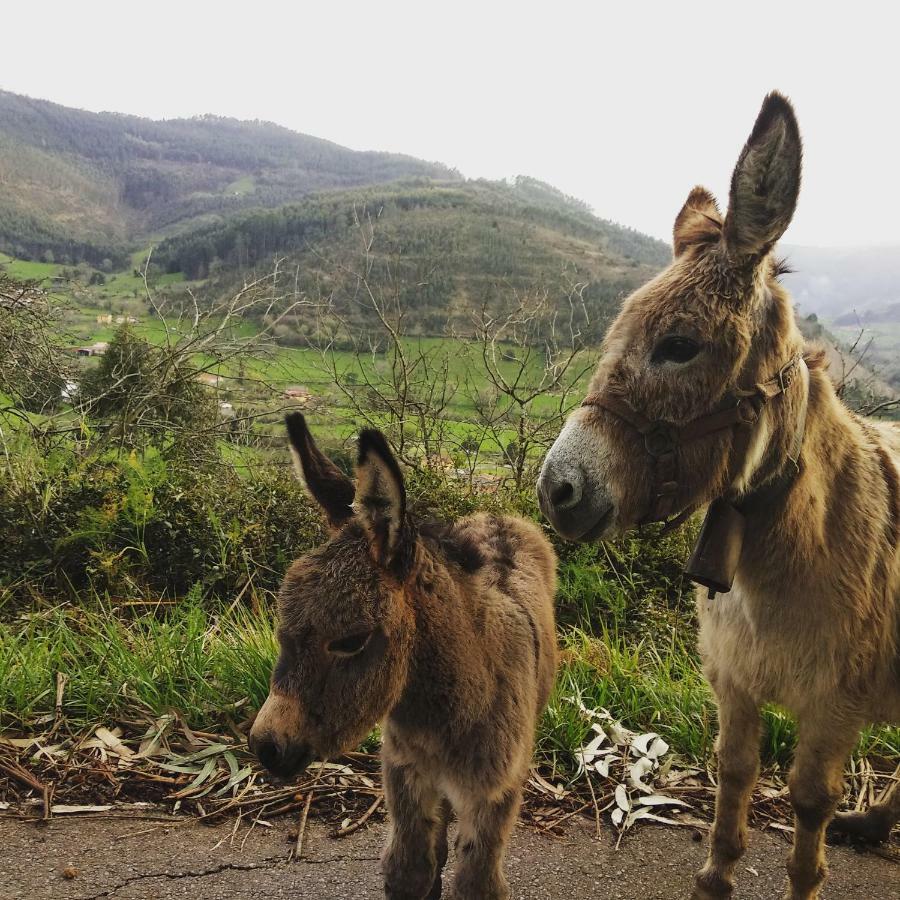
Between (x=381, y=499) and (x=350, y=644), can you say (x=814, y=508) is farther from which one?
(x=350, y=644)

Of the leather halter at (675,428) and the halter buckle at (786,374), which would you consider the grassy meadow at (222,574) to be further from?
the halter buckle at (786,374)

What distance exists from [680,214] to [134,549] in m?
5.18

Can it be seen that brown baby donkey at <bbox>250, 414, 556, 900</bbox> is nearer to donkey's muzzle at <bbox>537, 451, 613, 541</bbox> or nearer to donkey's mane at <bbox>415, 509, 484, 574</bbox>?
donkey's mane at <bbox>415, 509, 484, 574</bbox>

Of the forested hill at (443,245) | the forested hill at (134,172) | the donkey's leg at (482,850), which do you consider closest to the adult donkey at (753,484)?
the donkey's leg at (482,850)

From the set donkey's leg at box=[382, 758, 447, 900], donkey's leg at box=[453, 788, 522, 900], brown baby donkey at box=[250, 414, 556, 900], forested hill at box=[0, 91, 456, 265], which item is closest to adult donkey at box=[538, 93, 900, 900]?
brown baby donkey at box=[250, 414, 556, 900]

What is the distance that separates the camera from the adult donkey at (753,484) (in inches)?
74.1

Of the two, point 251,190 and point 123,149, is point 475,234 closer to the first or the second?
point 251,190

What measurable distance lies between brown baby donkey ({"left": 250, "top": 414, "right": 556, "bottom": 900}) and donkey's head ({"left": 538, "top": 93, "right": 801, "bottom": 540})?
61 cm

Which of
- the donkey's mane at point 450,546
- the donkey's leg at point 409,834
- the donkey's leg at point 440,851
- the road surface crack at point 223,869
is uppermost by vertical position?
the donkey's mane at point 450,546

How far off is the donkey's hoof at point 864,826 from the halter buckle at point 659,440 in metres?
2.56

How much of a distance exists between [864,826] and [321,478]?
318 centimetres

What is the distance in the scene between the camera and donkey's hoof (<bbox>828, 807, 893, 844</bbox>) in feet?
9.96

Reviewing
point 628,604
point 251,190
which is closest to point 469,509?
point 628,604

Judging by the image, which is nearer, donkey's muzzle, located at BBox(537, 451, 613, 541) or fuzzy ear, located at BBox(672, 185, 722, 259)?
donkey's muzzle, located at BBox(537, 451, 613, 541)
